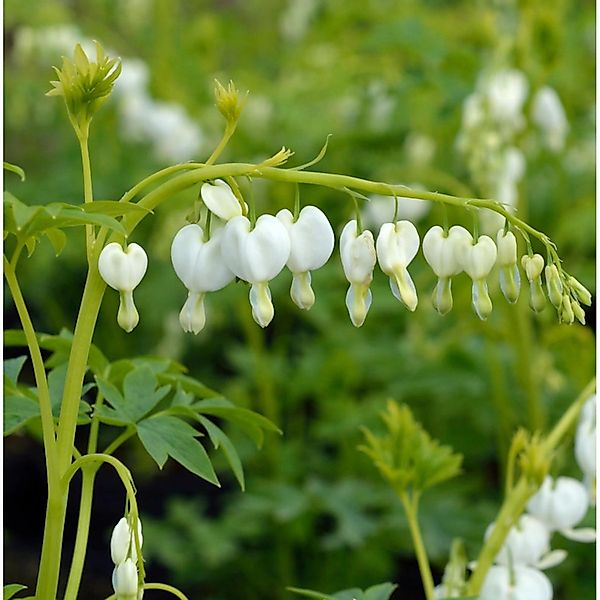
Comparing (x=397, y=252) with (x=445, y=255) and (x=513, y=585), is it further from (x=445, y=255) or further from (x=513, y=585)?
(x=513, y=585)

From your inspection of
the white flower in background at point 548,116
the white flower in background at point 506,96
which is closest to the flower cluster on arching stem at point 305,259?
the white flower in background at point 506,96

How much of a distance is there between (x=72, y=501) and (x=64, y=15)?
1624mm

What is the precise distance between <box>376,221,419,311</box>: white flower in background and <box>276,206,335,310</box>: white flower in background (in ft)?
0.16

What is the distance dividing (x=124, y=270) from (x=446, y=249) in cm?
31

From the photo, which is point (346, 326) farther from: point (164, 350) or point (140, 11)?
point (140, 11)

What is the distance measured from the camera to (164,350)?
3.45 m

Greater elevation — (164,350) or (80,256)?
(80,256)

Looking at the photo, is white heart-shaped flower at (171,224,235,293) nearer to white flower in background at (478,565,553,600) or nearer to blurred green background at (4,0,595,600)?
white flower in background at (478,565,553,600)

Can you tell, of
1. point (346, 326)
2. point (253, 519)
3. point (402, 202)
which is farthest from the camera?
point (346, 326)

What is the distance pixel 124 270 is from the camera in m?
0.94

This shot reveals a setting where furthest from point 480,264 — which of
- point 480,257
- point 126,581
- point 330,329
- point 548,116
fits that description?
point 330,329

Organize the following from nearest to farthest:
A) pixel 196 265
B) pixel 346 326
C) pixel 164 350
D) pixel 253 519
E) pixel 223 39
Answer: pixel 196 265, pixel 253 519, pixel 346 326, pixel 164 350, pixel 223 39

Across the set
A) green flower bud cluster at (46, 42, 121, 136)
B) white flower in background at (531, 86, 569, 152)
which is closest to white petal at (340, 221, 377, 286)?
Result: green flower bud cluster at (46, 42, 121, 136)

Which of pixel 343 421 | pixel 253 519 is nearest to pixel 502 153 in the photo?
pixel 343 421
